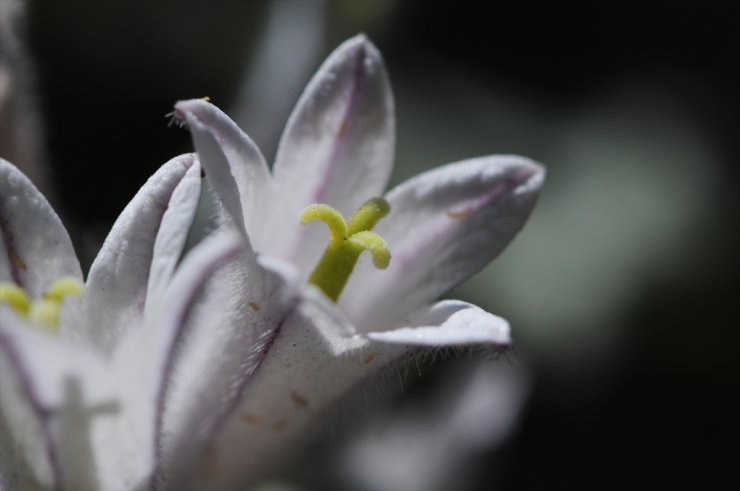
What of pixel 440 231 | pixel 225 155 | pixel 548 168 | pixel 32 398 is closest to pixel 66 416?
pixel 32 398

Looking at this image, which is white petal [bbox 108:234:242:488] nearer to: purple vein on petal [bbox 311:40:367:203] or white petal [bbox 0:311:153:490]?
white petal [bbox 0:311:153:490]

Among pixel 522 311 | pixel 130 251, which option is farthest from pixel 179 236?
pixel 522 311

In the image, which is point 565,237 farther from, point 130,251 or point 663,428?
point 130,251

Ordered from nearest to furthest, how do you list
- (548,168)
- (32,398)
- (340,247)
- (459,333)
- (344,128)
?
(32,398)
(459,333)
(340,247)
(344,128)
(548,168)

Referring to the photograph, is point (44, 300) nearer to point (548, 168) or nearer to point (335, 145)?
point (335, 145)

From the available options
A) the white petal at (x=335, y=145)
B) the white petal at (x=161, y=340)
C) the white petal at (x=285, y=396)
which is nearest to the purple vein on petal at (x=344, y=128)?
the white petal at (x=335, y=145)

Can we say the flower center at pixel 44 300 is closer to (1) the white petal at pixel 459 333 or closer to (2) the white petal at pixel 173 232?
(2) the white petal at pixel 173 232
